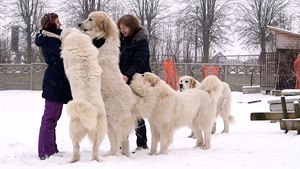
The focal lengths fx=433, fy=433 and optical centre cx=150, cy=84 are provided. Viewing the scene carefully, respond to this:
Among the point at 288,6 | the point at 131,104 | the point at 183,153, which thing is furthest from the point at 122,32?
the point at 288,6

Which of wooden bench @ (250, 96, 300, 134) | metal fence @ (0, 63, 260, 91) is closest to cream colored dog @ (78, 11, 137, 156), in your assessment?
wooden bench @ (250, 96, 300, 134)

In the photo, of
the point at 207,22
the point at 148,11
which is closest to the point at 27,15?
the point at 148,11

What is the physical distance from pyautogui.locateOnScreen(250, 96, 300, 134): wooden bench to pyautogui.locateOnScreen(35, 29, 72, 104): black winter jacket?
3.98m

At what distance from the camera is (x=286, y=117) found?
8469 millimetres

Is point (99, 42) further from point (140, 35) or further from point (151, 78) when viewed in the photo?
point (151, 78)

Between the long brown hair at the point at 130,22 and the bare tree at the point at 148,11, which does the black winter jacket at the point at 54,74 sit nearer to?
the long brown hair at the point at 130,22

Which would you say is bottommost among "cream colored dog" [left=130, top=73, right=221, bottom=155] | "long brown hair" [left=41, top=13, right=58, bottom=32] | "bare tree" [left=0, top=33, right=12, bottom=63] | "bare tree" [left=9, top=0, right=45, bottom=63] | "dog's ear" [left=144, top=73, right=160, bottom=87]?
"cream colored dog" [left=130, top=73, right=221, bottom=155]

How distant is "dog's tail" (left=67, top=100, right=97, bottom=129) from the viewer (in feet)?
16.1

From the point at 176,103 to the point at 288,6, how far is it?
41.4 m

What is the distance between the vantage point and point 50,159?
5.58 metres

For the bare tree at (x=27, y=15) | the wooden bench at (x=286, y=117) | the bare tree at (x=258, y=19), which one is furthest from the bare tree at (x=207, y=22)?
the wooden bench at (x=286, y=117)

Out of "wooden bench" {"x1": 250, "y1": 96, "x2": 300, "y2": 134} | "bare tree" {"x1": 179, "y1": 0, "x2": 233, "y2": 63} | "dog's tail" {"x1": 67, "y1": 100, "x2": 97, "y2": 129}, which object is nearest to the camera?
"dog's tail" {"x1": 67, "y1": 100, "x2": 97, "y2": 129}

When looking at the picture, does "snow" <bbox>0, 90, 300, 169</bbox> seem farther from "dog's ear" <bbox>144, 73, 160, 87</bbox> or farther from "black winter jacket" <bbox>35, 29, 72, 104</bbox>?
"dog's ear" <bbox>144, 73, 160, 87</bbox>

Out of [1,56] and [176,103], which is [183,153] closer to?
[176,103]
